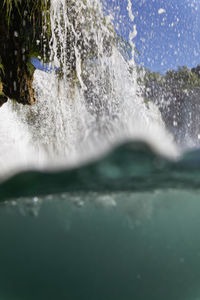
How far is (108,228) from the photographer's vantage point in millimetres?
15758

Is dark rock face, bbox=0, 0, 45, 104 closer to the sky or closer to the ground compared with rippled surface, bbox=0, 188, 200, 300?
closer to the sky

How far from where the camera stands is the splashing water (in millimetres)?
4469

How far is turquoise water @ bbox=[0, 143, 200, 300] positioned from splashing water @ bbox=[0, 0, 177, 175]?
1.83ft

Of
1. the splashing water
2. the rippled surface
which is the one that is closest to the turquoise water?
the rippled surface

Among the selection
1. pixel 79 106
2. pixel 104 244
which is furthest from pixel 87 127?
pixel 104 244

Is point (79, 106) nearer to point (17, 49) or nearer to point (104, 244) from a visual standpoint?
point (17, 49)

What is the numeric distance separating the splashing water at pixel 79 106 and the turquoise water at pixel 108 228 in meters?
0.56

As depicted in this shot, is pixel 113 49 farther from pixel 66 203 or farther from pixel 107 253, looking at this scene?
pixel 107 253

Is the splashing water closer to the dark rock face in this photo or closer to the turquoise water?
the dark rock face

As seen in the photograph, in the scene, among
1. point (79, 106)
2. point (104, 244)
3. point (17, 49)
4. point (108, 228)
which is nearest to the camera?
point (17, 49)

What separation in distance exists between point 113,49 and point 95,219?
1077cm

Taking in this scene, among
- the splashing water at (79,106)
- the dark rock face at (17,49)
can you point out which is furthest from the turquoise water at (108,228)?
the dark rock face at (17,49)

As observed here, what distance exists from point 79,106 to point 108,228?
1137 centimetres

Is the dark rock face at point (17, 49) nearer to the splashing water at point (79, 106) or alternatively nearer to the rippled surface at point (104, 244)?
the splashing water at point (79, 106)
